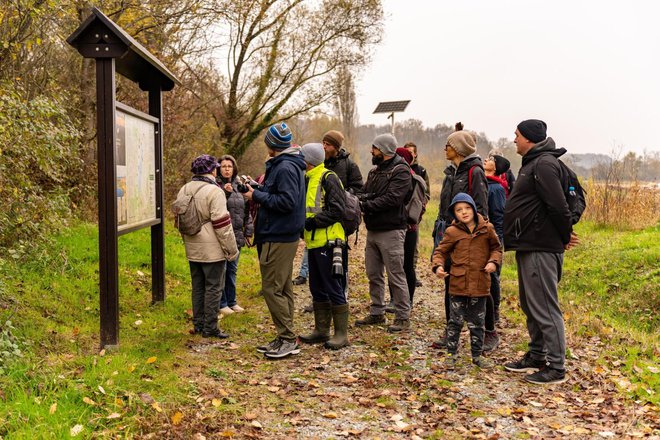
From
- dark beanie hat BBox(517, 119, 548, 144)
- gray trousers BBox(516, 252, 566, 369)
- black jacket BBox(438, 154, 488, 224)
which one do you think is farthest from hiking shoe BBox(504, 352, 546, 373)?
dark beanie hat BBox(517, 119, 548, 144)

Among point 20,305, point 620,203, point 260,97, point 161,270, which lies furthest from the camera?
point 260,97

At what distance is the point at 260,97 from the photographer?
67.2ft

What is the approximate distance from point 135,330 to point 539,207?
4.40 metres

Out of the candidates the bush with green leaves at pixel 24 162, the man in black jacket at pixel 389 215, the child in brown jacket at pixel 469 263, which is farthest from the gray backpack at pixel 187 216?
the child in brown jacket at pixel 469 263

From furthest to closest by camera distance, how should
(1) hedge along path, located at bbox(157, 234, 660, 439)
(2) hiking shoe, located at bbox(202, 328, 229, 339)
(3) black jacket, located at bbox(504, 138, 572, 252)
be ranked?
(2) hiking shoe, located at bbox(202, 328, 229, 339)
(3) black jacket, located at bbox(504, 138, 572, 252)
(1) hedge along path, located at bbox(157, 234, 660, 439)

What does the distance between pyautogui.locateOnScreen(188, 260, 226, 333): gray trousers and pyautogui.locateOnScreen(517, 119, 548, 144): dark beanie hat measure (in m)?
3.38

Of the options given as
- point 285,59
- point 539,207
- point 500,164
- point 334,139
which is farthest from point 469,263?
point 285,59

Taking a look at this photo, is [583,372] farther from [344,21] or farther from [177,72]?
[344,21]

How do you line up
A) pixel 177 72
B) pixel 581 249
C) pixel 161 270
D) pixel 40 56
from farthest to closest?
pixel 177 72, pixel 581 249, pixel 40 56, pixel 161 270

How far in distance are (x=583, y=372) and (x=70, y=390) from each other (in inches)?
179

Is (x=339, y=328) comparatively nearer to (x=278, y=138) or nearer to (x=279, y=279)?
(x=279, y=279)

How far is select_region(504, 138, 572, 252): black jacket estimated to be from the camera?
16.5 ft

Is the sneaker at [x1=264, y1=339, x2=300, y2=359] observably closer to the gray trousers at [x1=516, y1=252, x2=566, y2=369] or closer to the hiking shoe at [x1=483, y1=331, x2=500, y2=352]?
the hiking shoe at [x1=483, y1=331, x2=500, y2=352]

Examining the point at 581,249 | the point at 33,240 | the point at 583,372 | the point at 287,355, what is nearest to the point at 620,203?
the point at 581,249
